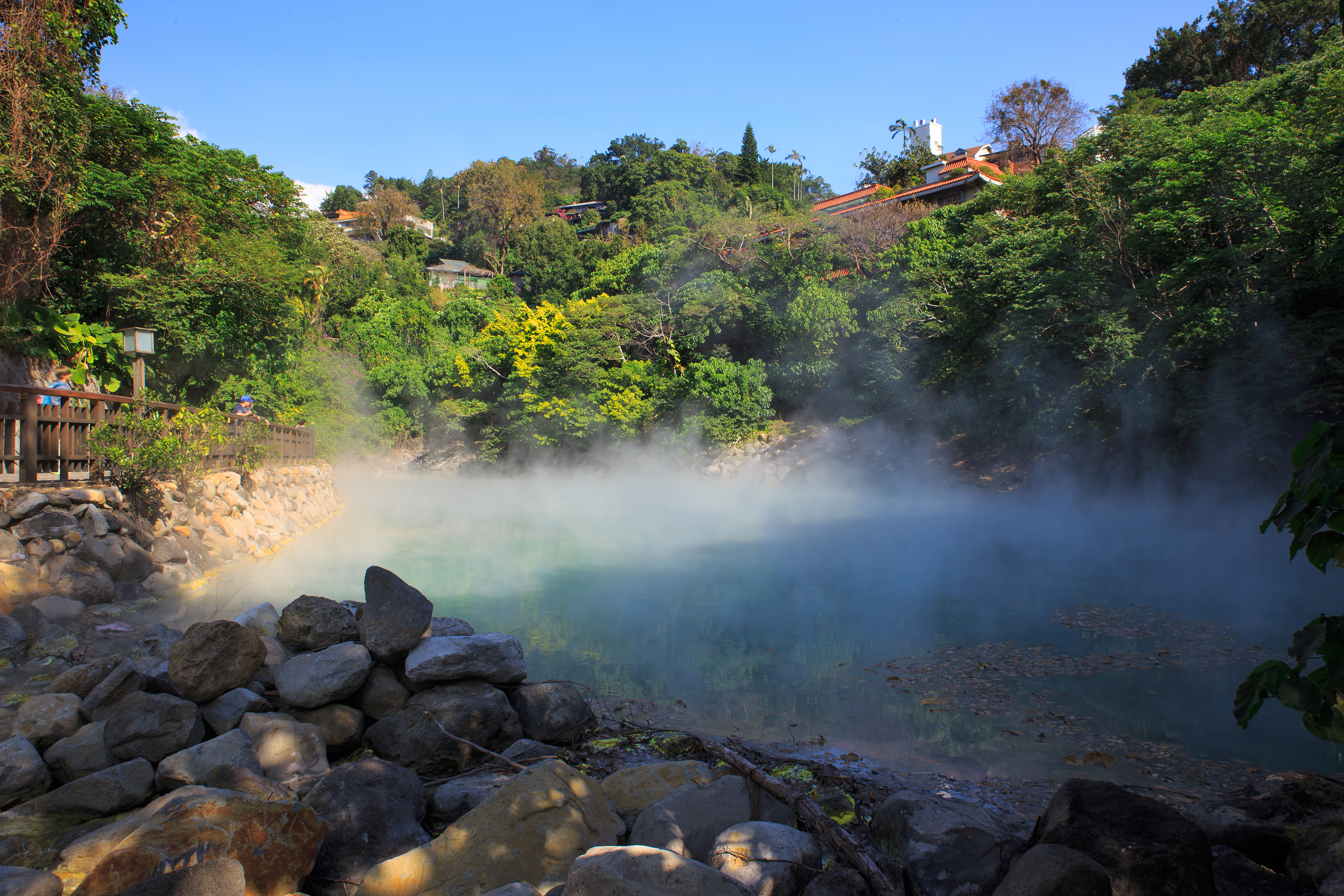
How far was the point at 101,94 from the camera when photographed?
13.4 metres

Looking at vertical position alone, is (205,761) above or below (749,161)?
below

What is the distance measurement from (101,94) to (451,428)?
18.1 meters

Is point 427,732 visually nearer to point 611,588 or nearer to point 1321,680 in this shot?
point 1321,680

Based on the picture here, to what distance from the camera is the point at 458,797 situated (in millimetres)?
3891

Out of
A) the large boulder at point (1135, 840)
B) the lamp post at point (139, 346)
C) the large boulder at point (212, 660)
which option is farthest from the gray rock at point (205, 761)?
the lamp post at point (139, 346)

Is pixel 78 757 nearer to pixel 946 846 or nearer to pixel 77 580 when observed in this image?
pixel 77 580

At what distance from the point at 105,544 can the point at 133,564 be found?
0.33 metres

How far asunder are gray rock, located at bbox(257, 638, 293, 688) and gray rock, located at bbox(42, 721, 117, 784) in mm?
865

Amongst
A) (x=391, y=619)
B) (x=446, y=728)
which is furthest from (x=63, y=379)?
(x=446, y=728)

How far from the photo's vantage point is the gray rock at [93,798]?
140 inches

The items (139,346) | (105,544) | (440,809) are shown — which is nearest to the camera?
(440,809)

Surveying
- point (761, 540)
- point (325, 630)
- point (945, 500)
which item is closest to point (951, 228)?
point (945, 500)

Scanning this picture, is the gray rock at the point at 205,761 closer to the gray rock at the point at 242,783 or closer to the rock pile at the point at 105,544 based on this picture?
the gray rock at the point at 242,783

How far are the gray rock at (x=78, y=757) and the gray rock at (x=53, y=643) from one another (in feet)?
6.34
